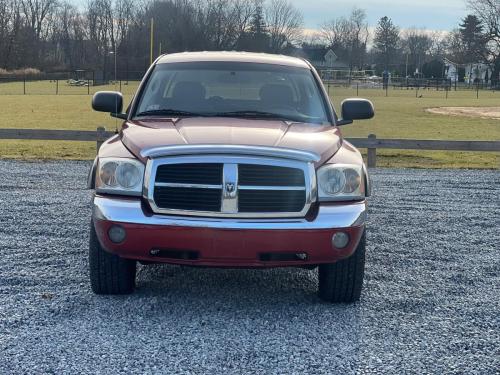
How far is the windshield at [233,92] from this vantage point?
5.24 m

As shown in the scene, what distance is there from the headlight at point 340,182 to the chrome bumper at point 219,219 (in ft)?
0.26

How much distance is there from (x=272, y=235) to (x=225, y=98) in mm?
1726

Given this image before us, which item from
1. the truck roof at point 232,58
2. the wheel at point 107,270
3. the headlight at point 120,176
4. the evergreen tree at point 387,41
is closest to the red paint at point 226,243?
the headlight at point 120,176

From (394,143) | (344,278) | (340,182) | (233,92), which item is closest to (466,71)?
(394,143)

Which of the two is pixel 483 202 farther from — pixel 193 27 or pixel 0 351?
pixel 193 27

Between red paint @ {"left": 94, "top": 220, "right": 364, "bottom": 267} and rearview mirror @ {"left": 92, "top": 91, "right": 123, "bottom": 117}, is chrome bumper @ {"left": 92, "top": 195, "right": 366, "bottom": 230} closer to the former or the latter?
red paint @ {"left": 94, "top": 220, "right": 364, "bottom": 267}

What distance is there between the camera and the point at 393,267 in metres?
5.74

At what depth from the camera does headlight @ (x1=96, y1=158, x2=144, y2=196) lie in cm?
418

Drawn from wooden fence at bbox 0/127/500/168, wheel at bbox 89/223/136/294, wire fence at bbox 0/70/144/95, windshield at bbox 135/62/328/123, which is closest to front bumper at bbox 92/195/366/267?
wheel at bbox 89/223/136/294

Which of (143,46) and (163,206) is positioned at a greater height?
(143,46)

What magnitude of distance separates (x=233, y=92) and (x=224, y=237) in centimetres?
182

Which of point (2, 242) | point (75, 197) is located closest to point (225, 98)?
point (2, 242)

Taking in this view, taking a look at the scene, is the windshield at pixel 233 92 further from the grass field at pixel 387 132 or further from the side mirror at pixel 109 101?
the grass field at pixel 387 132

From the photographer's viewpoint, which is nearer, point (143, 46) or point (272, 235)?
point (272, 235)
